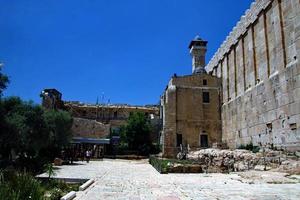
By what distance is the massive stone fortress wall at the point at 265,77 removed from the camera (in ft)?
66.2

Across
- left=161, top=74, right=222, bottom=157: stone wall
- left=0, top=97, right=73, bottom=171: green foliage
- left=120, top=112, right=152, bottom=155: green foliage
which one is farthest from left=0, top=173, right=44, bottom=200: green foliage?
left=120, top=112, right=152, bottom=155: green foliage

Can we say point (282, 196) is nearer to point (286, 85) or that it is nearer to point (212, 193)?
point (212, 193)

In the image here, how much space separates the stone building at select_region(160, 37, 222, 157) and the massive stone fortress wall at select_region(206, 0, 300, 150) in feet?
7.06

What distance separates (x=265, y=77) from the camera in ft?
80.1

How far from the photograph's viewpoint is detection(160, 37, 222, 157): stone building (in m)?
36.2

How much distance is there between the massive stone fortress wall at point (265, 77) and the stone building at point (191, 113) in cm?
215

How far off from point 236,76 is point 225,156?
12913 millimetres

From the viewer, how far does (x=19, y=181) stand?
754cm

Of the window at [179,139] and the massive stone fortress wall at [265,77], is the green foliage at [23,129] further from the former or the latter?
the massive stone fortress wall at [265,77]

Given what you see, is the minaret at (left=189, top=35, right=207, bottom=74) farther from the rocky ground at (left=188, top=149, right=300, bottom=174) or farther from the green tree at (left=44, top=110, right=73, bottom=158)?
the rocky ground at (left=188, top=149, right=300, bottom=174)

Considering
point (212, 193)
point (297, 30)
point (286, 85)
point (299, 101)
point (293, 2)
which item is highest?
point (293, 2)

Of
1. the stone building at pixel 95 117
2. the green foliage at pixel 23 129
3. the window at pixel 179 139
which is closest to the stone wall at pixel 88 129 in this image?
the stone building at pixel 95 117

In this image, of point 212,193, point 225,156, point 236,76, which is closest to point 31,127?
point 225,156

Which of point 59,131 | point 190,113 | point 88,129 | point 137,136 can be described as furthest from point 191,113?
point 88,129
